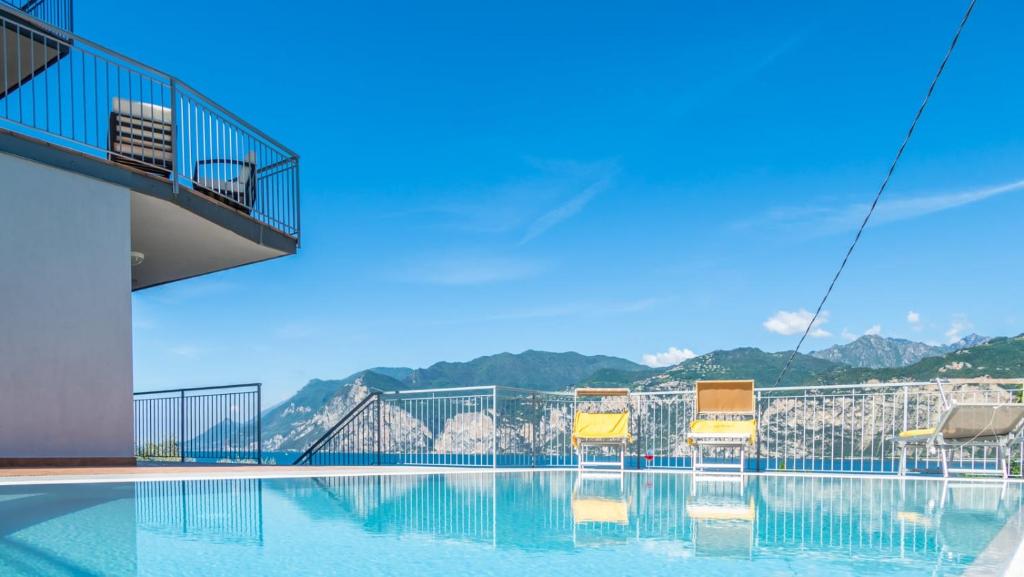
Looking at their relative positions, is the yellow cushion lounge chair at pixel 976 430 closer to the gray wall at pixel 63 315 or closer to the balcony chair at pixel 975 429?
the balcony chair at pixel 975 429

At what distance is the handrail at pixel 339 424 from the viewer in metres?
11.2

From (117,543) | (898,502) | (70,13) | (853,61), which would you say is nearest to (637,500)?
(898,502)

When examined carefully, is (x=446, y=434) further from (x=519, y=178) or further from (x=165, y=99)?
(x=519, y=178)

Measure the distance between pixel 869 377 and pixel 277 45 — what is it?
3506 cm

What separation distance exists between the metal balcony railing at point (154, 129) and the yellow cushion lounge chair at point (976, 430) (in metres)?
8.62

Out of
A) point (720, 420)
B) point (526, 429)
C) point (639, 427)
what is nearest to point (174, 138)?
point (526, 429)

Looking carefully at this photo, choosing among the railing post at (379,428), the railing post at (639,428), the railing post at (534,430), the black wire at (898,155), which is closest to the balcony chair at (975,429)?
the black wire at (898,155)

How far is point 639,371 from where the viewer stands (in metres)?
90.4

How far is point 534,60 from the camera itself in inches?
1271

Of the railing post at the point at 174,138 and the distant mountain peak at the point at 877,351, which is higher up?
the railing post at the point at 174,138

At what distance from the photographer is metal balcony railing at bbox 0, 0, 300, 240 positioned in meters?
7.76

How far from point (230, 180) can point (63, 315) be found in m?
2.89

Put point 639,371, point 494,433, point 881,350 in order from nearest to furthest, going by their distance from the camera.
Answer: point 494,433 → point 639,371 → point 881,350

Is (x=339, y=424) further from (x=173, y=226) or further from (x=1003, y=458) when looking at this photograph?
(x=1003, y=458)
